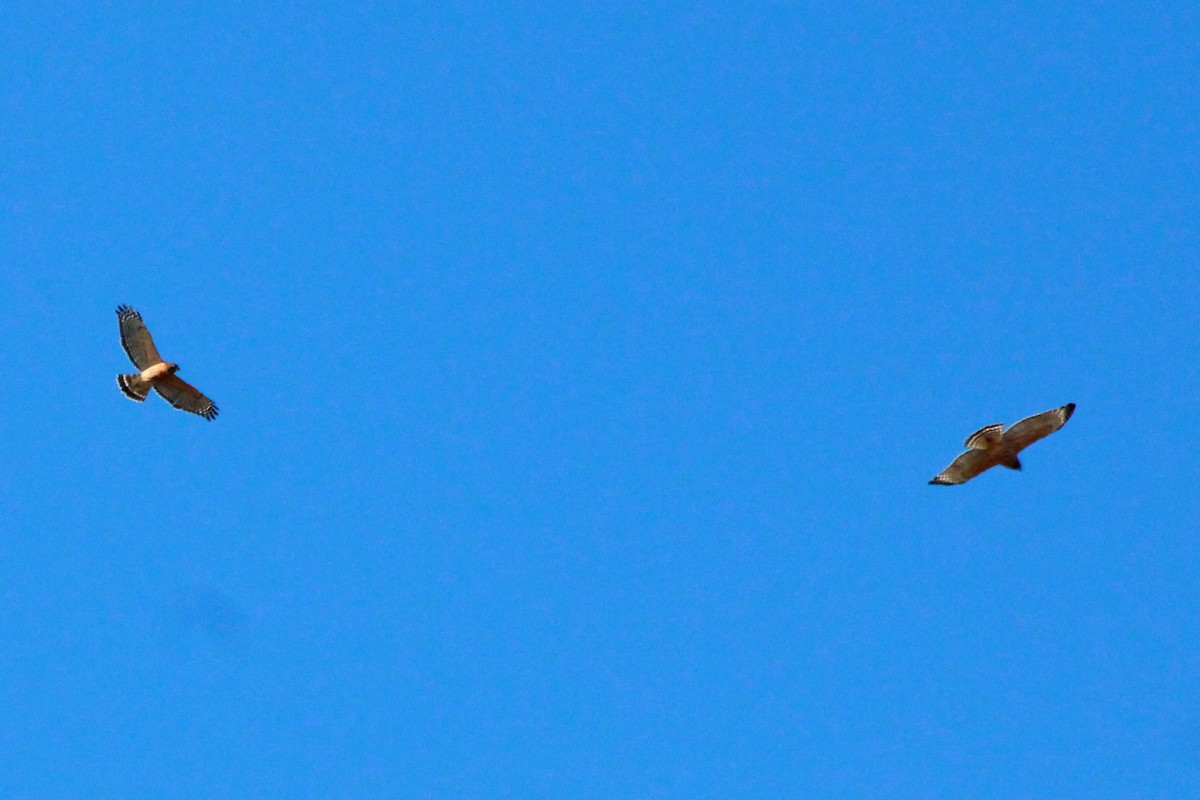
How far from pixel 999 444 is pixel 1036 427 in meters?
0.68

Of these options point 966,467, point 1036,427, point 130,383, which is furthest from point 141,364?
point 1036,427

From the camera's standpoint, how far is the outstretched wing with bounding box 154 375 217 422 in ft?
121

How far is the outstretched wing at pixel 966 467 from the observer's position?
29.0 m

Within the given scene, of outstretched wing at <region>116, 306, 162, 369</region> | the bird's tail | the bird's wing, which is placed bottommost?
the bird's wing

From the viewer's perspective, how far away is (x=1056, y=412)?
28188 millimetres

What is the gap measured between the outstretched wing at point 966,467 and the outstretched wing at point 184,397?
16596 millimetres

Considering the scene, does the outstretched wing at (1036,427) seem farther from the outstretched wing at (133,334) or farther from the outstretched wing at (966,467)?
the outstretched wing at (133,334)

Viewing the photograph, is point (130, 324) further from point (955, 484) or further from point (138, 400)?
point (955, 484)

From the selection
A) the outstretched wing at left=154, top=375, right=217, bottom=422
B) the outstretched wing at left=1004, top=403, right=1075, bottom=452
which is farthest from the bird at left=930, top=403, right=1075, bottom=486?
the outstretched wing at left=154, top=375, right=217, bottom=422

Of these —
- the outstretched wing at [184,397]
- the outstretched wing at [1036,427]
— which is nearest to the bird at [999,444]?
the outstretched wing at [1036,427]

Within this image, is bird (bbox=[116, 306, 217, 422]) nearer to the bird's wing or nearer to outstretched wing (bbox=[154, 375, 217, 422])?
outstretched wing (bbox=[154, 375, 217, 422])

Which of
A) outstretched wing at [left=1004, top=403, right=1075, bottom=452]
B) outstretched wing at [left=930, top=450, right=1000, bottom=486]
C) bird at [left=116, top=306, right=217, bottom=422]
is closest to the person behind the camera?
outstretched wing at [left=1004, top=403, right=1075, bottom=452]

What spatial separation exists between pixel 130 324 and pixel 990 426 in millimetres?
18398

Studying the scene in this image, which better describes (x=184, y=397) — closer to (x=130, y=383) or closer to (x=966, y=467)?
(x=130, y=383)
